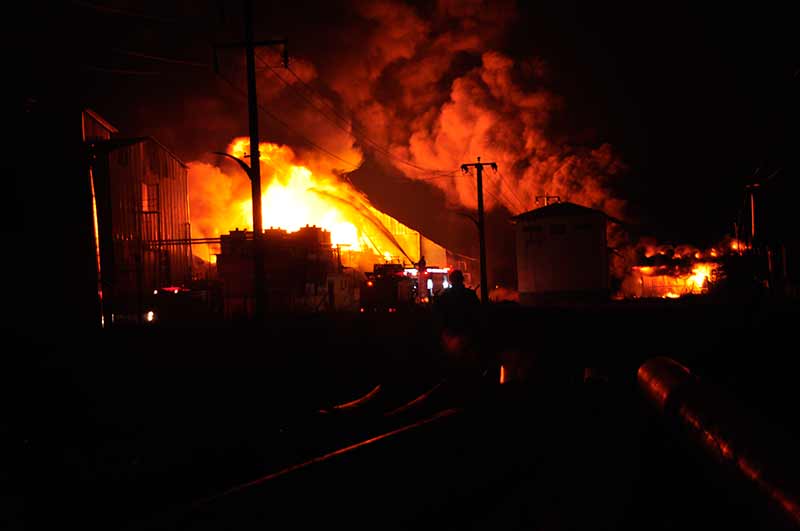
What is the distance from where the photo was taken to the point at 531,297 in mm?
Result: 44406

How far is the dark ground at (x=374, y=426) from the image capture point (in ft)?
18.1

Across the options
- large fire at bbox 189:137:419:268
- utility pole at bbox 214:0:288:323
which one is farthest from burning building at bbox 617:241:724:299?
utility pole at bbox 214:0:288:323

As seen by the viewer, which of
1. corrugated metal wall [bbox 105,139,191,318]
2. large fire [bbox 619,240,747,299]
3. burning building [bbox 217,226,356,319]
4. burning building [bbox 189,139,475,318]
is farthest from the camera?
large fire [bbox 619,240,747,299]

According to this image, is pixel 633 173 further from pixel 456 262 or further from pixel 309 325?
pixel 309 325

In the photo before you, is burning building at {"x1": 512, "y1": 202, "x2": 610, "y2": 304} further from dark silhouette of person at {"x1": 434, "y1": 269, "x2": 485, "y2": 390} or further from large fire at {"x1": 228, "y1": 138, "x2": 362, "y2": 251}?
dark silhouette of person at {"x1": 434, "y1": 269, "x2": 485, "y2": 390}

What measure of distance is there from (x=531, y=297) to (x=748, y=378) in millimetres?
32244

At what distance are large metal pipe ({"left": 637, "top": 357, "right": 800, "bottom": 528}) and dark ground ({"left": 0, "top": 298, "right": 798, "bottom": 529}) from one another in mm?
134

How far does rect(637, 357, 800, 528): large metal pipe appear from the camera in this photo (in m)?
3.96

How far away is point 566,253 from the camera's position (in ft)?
141

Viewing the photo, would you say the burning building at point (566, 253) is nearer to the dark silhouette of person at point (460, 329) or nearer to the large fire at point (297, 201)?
the large fire at point (297, 201)

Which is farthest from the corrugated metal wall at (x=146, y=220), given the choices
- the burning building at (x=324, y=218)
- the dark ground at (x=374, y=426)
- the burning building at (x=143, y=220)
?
the dark ground at (x=374, y=426)

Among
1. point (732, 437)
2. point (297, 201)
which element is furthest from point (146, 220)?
point (732, 437)

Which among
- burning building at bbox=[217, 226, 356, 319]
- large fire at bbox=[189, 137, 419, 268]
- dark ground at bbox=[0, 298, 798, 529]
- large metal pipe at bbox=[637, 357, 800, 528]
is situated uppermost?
large fire at bbox=[189, 137, 419, 268]

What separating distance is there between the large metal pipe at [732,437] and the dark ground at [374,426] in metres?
0.13
